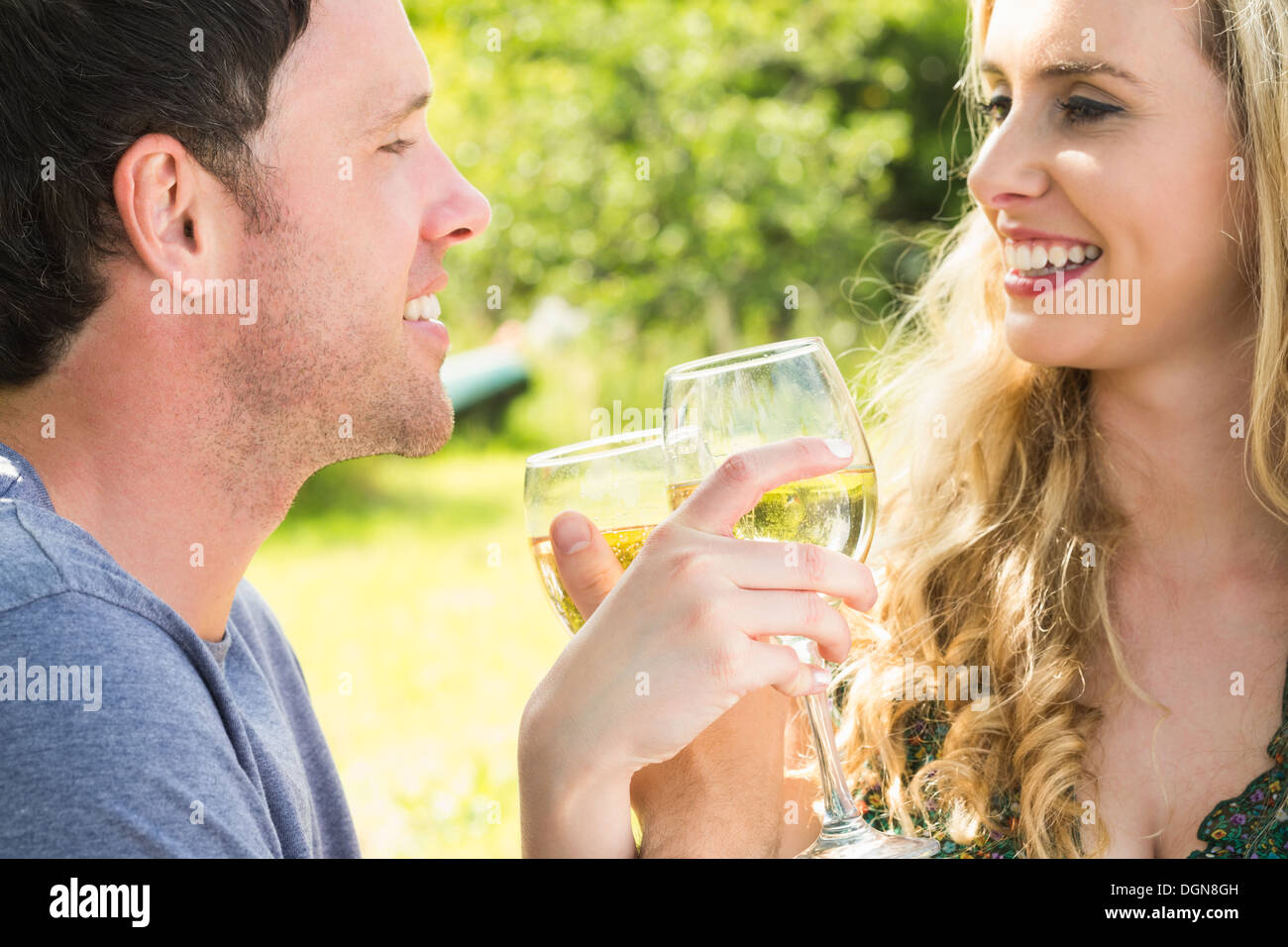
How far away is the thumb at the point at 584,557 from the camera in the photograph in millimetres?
1721

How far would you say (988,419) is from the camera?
256cm

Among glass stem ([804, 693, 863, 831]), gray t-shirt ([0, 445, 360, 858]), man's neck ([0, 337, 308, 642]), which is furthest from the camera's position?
man's neck ([0, 337, 308, 642])

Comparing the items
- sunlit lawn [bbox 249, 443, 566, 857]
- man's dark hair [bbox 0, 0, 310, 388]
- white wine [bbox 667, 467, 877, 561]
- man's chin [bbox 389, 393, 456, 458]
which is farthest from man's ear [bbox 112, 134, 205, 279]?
sunlit lawn [bbox 249, 443, 566, 857]

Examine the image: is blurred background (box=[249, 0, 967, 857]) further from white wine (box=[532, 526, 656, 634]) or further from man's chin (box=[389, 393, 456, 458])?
white wine (box=[532, 526, 656, 634])

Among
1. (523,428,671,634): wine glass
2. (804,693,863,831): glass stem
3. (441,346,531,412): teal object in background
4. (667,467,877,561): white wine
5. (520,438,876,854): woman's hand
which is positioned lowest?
(804,693,863,831): glass stem

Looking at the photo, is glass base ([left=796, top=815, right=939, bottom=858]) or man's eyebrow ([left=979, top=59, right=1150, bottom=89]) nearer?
glass base ([left=796, top=815, right=939, bottom=858])

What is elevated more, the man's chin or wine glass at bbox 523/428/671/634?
the man's chin

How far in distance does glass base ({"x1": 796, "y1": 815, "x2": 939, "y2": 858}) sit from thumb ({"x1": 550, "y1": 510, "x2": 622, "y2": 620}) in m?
0.43

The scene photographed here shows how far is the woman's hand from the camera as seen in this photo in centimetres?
148

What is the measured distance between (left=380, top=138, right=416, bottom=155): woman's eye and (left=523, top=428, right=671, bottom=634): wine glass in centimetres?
70

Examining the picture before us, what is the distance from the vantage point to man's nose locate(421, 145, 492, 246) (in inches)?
84.8

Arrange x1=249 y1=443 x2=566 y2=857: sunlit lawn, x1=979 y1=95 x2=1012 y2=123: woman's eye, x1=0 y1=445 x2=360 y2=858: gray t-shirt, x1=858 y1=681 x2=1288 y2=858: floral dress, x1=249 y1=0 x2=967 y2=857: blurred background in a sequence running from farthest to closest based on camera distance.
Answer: x1=249 y1=0 x2=967 y2=857: blurred background → x1=249 y1=443 x2=566 y2=857: sunlit lawn → x1=979 y1=95 x2=1012 y2=123: woman's eye → x1=858 y1=681 x2=1288 y2=858: floral dress → x1=0 y1=445 x2=360 y2=858: gray t-shirt

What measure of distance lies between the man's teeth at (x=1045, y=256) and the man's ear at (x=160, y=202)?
141cm

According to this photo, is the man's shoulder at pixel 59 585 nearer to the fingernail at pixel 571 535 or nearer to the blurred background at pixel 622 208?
the fingernail at pixel 571 535
